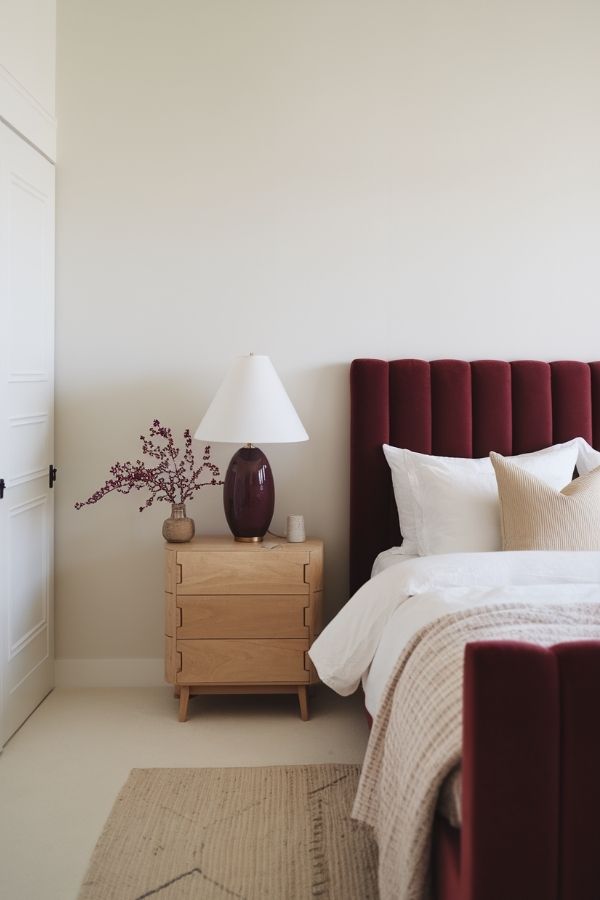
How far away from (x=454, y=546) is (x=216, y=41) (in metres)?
2.27

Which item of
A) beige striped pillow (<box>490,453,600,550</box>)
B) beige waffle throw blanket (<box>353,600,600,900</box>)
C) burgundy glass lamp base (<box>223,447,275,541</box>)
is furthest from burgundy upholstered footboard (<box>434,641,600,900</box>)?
burgundy glass lamp base (<box>223,447,275,541</box>)

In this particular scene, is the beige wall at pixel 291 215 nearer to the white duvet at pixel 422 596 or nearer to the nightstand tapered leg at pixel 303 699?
the nightstand tapered leg at pixel 303 699

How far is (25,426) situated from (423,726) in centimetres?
197

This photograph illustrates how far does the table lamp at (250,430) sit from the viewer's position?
9.45ft

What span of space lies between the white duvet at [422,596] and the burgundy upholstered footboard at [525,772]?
68 cm

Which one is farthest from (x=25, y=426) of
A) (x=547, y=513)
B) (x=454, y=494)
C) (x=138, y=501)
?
(x=547, y=513)

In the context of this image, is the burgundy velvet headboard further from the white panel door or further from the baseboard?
the white panel door

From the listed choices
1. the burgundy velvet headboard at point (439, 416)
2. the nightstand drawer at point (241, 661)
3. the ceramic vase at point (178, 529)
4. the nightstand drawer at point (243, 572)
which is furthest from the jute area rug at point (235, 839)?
the burgundy velvet headboard at point (439, 416)

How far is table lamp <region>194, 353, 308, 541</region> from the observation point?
9.45 feet

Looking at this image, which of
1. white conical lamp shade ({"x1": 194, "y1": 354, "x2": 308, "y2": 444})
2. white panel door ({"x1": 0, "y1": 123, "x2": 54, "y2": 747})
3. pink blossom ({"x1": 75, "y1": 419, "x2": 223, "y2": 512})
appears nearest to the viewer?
white panel door ({"x1": 0, "y1": 123, "x2": 54, "y2": 747})

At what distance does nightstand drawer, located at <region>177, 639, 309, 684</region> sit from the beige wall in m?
0.45

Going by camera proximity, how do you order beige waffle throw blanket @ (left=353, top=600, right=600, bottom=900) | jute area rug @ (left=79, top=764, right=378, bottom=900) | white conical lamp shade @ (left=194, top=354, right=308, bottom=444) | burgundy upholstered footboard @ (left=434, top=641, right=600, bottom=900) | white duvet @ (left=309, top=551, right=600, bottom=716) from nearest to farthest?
1. burgundy upholstered footboard @ (left=434, top=641, right=600, bottom=900)
2. beige waffle throw blanket @ (left=353, top=600, right=600, bottom=900)
3. jute area rug @ (left=79, top=764, right=378, bottom=900)
4. white duvet @ (left=309, top=551, right=600, bottom=716)
5. white conical lamp shade @ (left=194, top=354, right=308, bottom=444)

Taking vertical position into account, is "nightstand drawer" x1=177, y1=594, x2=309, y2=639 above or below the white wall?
below

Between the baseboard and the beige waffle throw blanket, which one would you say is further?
the baseboard
